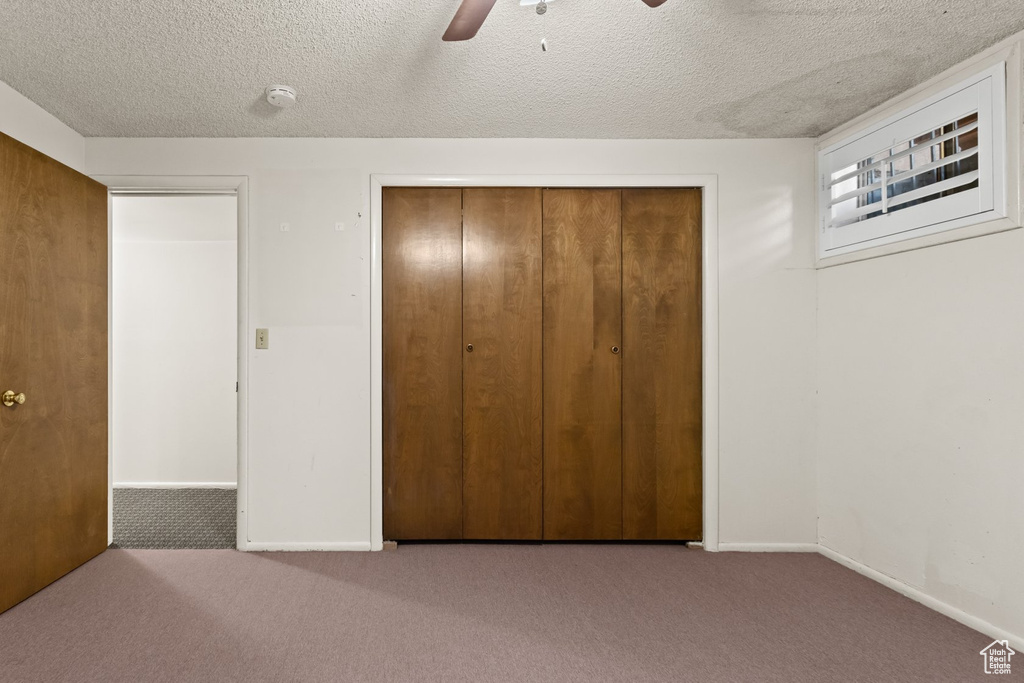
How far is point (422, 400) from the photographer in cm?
270

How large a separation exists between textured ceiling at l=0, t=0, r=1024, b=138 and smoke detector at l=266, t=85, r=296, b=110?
4 centimetres

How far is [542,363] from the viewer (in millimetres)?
2719

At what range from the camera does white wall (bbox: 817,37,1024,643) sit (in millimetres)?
1833

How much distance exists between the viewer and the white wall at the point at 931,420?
1.83 metres

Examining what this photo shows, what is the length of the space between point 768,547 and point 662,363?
113 cm

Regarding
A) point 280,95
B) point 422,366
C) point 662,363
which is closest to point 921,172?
point 662,363

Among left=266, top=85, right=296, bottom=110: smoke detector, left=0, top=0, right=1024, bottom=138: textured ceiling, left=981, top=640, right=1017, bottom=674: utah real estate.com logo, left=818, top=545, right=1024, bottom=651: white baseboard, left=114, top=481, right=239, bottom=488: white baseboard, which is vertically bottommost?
→ left=114, top=481, right=239, bottom=488: white baseboard

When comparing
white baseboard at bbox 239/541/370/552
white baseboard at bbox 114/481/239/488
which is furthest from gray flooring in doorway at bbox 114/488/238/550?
white baseboard at bbox 239/541/370/552

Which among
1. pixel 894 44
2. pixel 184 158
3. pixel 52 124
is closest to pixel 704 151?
pixel 894 44

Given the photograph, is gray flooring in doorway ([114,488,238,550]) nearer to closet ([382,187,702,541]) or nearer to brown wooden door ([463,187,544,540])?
closet ([382,187,702,541])

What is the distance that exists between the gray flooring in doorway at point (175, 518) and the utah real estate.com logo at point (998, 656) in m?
3.35

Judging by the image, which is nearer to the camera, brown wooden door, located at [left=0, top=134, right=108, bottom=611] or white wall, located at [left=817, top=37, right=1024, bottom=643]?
white wall, located at [left=817, top=37, right=1024, bottom=643]

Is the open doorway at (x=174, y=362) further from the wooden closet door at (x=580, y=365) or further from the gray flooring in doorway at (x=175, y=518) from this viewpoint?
the wooden closet door at (x=580, y=365)

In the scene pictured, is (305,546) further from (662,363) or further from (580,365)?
(662,363)
